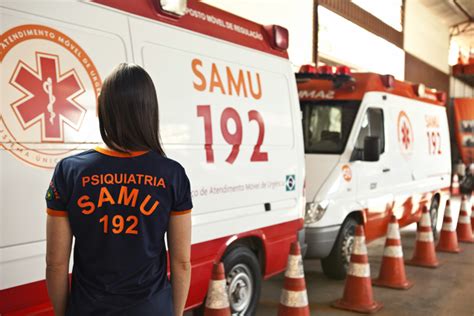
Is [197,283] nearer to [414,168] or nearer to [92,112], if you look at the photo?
[92,112]

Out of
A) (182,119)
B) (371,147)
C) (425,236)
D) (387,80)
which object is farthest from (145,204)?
(425,236)

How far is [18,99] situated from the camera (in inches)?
97.8

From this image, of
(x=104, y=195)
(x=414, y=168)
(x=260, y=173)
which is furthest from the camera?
(x=414, y=168)

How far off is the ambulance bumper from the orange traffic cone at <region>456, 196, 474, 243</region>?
395 cm

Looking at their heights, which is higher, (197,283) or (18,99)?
(18,99)

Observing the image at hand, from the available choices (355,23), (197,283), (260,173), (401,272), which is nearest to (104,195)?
(197,283)

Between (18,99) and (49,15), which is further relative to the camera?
(49,15)

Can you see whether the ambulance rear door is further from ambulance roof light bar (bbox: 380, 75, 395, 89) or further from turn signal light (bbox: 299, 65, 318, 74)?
ambulance roof light bar (bbox: 380, 75, 395, 89)

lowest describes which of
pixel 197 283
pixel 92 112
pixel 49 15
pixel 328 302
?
pixel 328 302

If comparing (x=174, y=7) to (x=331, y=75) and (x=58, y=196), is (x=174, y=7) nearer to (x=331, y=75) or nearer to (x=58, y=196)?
(x=58, y=196)

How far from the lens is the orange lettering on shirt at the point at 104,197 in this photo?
1.89 metres

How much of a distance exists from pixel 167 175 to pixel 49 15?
3.99 feet

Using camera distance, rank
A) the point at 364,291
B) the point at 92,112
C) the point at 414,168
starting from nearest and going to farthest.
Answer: the point at 92,112 < the point at 364,291 < the point at 414,168

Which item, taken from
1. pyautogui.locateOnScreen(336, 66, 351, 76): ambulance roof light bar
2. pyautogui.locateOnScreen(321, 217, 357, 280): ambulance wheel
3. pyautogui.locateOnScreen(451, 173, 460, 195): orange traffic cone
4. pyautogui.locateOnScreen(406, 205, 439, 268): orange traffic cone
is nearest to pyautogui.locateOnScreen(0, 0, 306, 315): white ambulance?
pyautogui.locateOnScreen(321, 217, 357, 280): ambulance wheel
